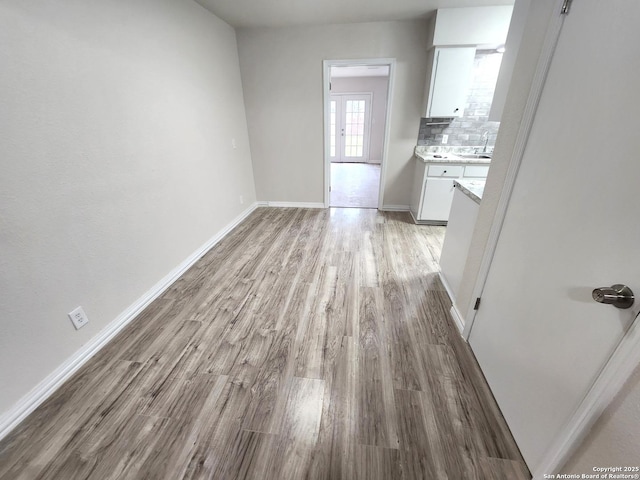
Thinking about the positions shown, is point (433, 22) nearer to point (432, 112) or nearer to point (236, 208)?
point (432, 112)

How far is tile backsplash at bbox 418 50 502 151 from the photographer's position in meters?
3.15

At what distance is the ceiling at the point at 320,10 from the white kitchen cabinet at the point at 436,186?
1.57 metres

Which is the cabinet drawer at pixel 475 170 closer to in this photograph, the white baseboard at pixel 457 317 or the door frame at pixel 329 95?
the door frame at pixel 329 95

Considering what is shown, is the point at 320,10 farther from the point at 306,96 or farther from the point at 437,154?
the point at 437,154

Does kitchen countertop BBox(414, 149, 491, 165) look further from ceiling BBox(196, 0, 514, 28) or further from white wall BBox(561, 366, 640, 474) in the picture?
white wall BBox(561, 366, 640, 474)

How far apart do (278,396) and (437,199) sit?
→ 9.84 feet

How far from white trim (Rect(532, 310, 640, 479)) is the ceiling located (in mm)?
3250

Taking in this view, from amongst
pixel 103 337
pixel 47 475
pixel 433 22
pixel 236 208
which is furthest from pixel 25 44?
pixel 433 22

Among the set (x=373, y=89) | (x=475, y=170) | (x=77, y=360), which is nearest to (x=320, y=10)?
(x=475, y=170)

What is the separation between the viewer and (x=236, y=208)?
3635 millimetres

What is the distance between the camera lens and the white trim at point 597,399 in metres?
0.67

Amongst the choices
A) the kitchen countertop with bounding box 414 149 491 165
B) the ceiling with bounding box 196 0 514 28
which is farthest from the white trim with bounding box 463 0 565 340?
the ceiling with bounding box 196 0 514 28

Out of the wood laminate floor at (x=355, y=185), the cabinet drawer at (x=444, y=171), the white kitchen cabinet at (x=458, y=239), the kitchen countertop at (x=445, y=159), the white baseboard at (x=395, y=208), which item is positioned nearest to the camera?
the white kitchen cabinet at (x=458, y=239)

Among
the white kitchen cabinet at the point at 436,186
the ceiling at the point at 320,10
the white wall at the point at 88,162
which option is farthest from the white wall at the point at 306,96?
the white wall at the point at 88,162
